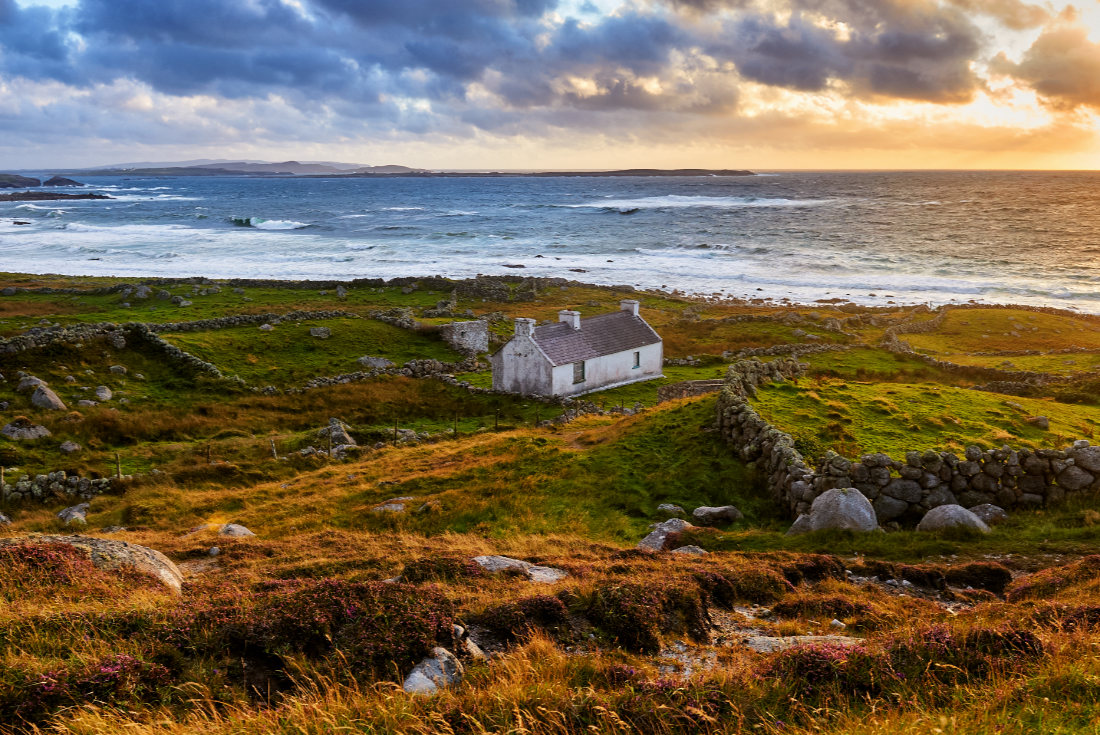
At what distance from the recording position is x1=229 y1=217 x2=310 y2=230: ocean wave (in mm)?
154250

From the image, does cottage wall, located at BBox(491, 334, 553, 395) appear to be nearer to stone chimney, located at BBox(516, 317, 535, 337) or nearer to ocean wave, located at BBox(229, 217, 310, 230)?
stone chimney, located at BBox(516, 317, 535, 337)

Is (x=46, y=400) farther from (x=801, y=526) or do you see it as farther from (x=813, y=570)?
(x=813, y=570)

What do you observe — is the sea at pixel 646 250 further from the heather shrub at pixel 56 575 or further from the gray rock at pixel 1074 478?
the heather shrub at pixel 56 575

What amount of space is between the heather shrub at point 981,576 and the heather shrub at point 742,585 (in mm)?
3353

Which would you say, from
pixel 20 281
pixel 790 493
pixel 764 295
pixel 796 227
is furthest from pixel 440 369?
pixel 796 227

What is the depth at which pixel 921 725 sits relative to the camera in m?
6.66

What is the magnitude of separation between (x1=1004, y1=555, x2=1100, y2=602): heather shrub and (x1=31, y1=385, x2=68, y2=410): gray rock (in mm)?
36912

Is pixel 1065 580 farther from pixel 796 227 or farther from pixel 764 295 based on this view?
pixel 796 227

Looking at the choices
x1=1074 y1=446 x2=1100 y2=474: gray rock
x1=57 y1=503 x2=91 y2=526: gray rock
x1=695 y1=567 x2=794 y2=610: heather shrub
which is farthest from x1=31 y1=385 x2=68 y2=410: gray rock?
x1=1074 y1=446 x2=1100 y2=474: gray rock

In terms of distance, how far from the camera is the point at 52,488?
80.9ft

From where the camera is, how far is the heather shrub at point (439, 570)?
1245 centimetres

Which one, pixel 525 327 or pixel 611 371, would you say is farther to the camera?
pixel 611 371

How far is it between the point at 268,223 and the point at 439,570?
165657 millimetres

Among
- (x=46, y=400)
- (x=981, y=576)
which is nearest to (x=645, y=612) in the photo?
(x=981, y=576)
